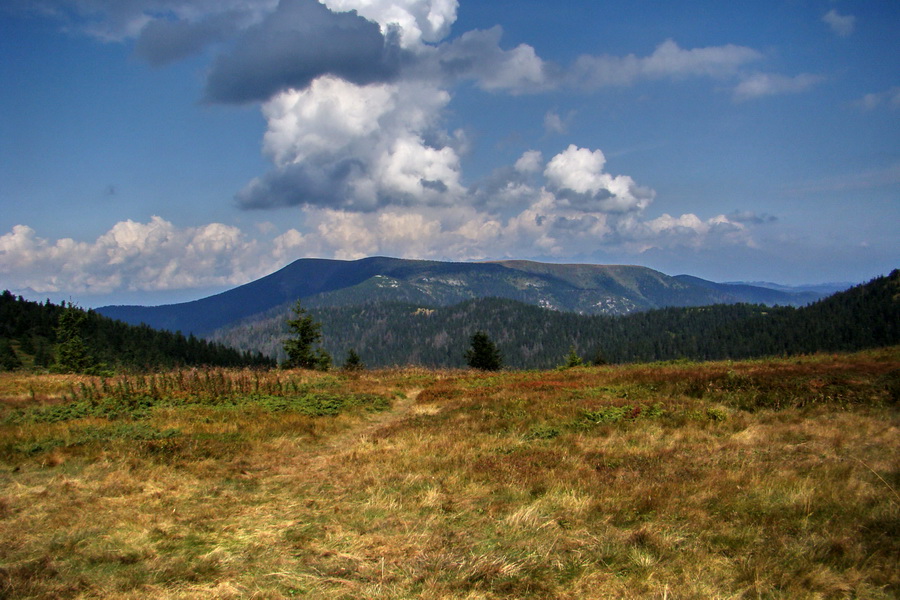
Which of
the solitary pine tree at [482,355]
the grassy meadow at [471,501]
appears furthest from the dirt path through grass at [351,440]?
the solitary pine tree at [482,355]

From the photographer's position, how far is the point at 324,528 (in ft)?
23.8

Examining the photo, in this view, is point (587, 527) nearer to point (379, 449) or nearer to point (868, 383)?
point (379, 449)

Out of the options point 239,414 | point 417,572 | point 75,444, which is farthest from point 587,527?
point 239,414

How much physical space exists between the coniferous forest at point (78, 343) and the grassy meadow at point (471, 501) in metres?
40.8

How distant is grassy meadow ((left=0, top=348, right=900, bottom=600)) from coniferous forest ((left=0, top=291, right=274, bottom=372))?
40.8m

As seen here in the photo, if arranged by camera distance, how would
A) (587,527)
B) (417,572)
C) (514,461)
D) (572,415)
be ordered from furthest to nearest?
(572,415), (514,461), (587,527), (417,572)

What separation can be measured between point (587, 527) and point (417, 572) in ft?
8.86

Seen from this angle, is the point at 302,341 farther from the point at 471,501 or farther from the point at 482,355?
the point at 471,501

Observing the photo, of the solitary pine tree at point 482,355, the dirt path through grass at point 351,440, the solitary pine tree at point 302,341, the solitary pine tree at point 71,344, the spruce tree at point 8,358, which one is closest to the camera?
the dirt path through grass at point 351,440

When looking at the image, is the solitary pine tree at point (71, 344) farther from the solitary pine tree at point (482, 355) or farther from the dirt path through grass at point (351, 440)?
the dirt path through grass at point (351, 440)

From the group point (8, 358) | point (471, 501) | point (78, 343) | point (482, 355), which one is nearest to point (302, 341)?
point (482, 355)

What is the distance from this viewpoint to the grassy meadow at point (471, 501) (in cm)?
526

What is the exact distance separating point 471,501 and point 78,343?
2258 inches

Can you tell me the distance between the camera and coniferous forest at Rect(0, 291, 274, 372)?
49.4 m
